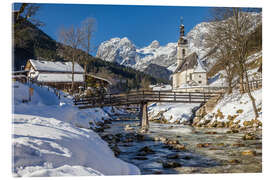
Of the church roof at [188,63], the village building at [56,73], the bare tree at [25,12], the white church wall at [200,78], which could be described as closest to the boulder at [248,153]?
the bare tree at [25,12]

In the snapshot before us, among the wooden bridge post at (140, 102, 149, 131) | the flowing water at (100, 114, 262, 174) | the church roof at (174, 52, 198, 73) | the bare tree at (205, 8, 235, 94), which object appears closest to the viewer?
the flowing water at (100, 114, 262, 174)

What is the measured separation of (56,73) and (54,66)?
1.51 meters

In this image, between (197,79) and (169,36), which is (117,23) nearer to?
(169,36)

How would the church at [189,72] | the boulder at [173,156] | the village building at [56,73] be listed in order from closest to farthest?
the boulder at [173,156] < the village building at [56,73] < the church at [189,72]

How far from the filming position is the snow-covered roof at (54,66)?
18878mm

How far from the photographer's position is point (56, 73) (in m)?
19.1

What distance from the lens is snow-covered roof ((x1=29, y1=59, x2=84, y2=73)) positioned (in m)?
18.9

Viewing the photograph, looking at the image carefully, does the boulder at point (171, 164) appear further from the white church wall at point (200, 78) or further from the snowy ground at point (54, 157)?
the white church wall at point (200, 78)

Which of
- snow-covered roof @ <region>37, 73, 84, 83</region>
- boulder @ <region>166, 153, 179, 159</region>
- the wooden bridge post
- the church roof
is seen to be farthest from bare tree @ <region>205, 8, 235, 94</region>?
the church roof

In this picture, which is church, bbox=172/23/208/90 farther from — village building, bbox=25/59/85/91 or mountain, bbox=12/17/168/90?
village building, bbox=25/59/85/91

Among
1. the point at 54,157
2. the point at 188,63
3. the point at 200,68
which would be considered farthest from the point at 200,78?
the point at 54,157

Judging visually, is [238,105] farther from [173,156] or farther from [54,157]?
[54,157]
